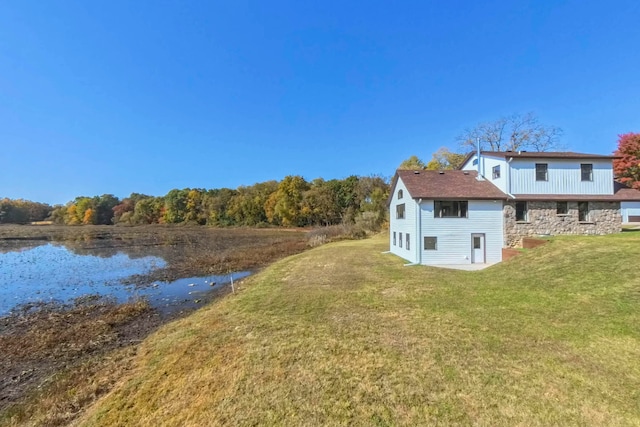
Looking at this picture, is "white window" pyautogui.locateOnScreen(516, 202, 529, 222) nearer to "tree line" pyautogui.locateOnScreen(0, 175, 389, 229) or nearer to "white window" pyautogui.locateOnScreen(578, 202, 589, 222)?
"white window" pyautogui.locateOnScreen(578, 202, 589, 222)

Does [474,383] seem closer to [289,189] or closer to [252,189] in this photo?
[289,189]

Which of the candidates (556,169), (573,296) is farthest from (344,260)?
(556,169)

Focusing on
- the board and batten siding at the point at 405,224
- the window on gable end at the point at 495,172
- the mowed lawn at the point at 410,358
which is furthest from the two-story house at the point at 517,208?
the mowed lawn at the point at 410,358

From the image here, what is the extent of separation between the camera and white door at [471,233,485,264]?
1599 centimetres

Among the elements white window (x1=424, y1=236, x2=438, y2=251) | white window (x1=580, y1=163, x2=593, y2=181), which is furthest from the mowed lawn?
white window (x1=580, y1=163, x2=593, y2=181)

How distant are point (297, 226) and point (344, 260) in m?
45.4

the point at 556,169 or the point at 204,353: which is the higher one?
the point at 556,169

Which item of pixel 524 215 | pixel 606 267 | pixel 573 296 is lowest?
pixel 573 296

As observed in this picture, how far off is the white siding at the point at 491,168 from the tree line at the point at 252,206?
2073 centimetres

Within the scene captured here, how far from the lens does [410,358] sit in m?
5.72

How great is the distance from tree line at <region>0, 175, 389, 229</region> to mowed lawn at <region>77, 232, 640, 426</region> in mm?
30141

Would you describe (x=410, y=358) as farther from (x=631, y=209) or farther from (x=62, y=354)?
(x=631, y=209)

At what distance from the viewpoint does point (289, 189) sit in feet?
206

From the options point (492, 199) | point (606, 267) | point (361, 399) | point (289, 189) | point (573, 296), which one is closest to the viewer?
point (361, 399)
